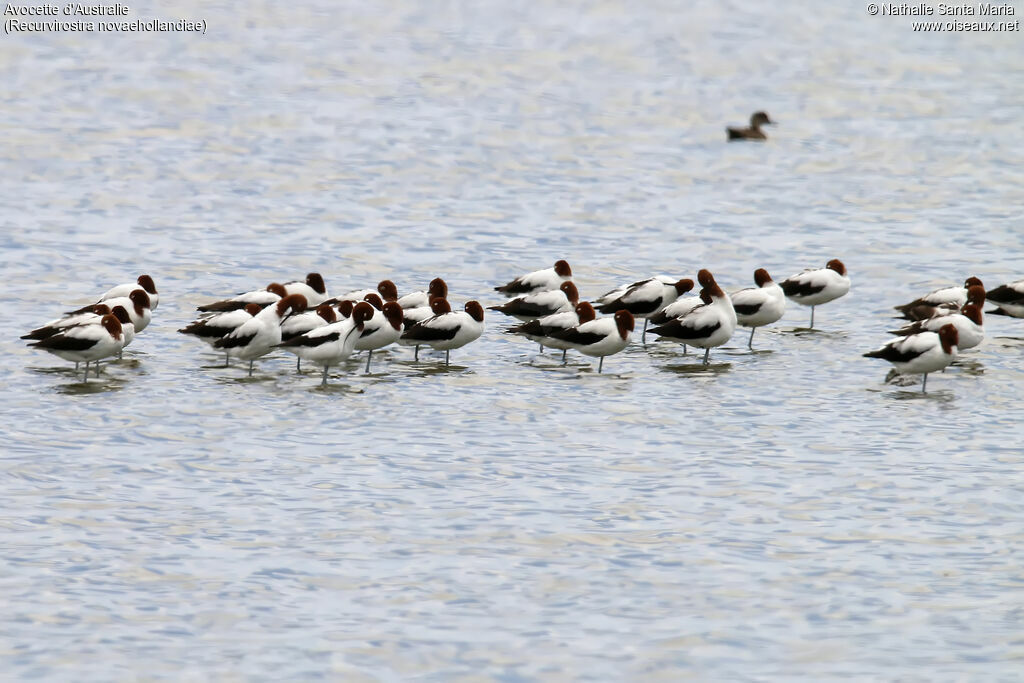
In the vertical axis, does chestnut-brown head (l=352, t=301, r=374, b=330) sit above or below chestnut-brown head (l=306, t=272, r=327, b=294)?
below

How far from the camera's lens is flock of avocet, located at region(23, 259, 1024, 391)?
2048 centimetres

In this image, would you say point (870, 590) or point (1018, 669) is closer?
point (1018, 669)

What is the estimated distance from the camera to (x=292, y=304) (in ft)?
71.1

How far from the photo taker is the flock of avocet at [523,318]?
2048 cm

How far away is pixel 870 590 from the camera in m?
13.8

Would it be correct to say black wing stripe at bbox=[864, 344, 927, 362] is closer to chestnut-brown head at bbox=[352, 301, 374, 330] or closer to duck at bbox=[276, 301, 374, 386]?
chestnut-brown head at bbox=[352, 301, 374, 330]

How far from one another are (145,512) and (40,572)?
1.72 metres

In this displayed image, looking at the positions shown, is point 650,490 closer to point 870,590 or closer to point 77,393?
point 870,590

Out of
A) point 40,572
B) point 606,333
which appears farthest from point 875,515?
point 40,572

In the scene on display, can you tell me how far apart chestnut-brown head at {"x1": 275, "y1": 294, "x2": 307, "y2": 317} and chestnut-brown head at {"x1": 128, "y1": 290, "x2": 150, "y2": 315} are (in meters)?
1.96

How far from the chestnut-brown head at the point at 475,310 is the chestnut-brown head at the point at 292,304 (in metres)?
2.23

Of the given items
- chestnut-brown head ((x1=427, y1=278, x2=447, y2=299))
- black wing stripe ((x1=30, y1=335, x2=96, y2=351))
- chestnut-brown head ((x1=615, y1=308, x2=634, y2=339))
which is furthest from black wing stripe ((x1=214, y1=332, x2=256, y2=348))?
chestnut-brown head ((x1=615, y1=308, x2=634, y2=339))

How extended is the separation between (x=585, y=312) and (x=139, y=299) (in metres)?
6.08

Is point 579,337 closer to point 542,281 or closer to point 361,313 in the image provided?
point 361,313
